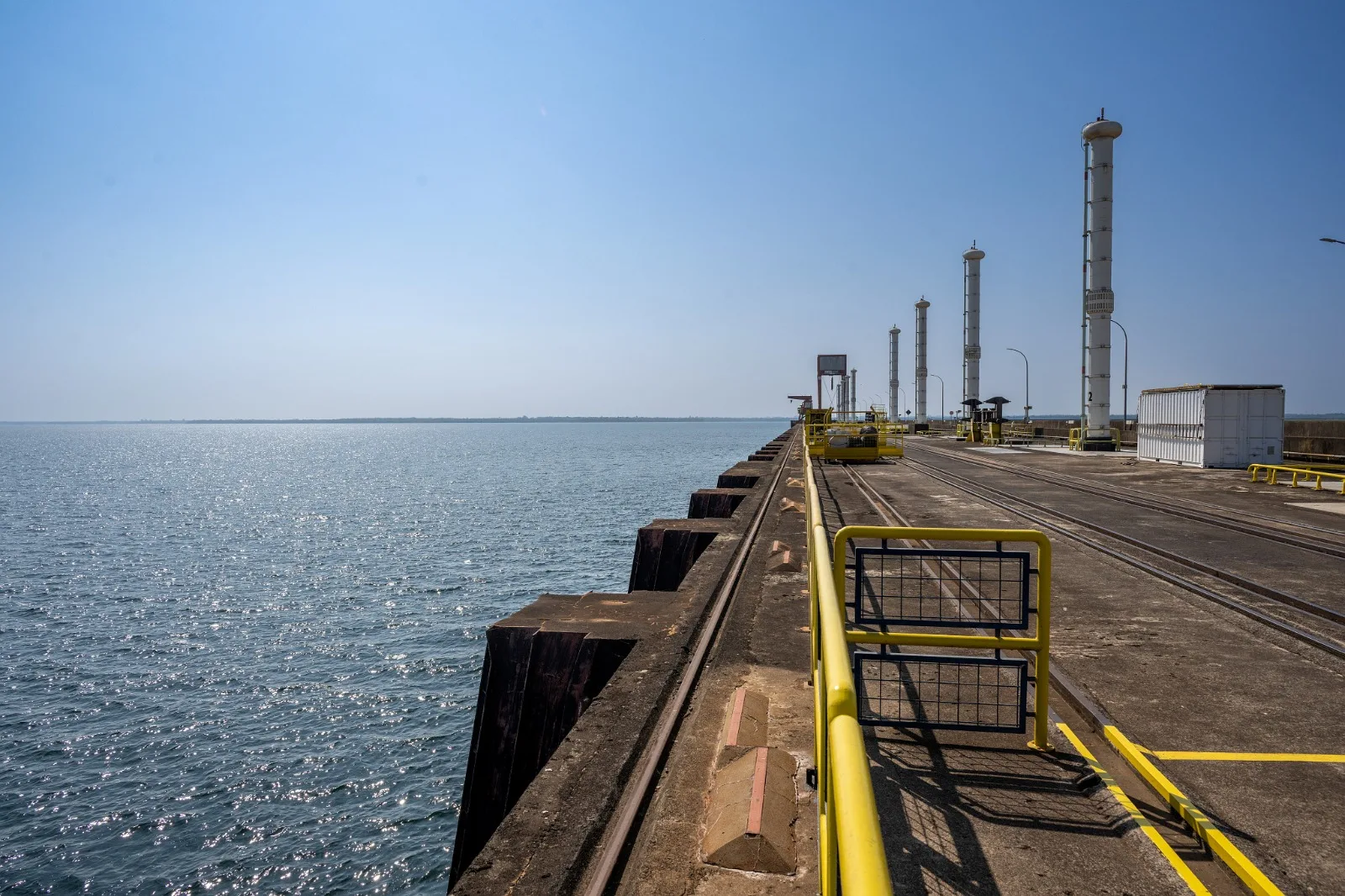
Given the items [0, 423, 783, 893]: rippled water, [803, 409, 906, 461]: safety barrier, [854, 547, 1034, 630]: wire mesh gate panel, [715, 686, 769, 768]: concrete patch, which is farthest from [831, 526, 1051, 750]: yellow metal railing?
[803, 409, 906, 461]: safety barrier

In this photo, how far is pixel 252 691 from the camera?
15570 millimetres

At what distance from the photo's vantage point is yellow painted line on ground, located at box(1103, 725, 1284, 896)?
3.44m

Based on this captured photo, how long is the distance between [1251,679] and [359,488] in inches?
2653

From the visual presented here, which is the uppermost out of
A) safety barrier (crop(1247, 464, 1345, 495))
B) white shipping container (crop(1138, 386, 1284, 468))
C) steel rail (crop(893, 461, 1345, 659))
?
white shipping container (crop(1138, 386, 1284, 468))

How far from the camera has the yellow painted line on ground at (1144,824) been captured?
3449 millimetres

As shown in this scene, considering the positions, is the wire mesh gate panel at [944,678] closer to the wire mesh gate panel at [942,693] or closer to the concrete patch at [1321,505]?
the wire mesh gate panel at [942,693]

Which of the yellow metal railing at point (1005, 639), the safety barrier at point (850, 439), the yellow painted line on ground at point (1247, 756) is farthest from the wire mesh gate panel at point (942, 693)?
the safety barrier at point (850, 439)

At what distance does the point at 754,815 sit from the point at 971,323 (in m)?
75.9

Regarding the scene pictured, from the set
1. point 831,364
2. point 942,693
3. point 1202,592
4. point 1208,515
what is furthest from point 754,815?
point 831,364

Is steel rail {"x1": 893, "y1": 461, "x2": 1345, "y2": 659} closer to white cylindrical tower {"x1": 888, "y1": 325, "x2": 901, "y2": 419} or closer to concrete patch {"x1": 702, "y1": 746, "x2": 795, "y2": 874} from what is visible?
concrete patch {"x1": 702, "y1": 746, "x2": 795, "y2": 874}

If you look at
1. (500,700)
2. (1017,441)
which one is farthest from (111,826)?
(1017,441)

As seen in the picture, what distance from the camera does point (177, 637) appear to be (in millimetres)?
19453

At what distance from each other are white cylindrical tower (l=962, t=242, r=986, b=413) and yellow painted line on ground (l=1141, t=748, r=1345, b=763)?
6583 centimetres

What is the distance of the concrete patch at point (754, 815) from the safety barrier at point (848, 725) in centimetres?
61
